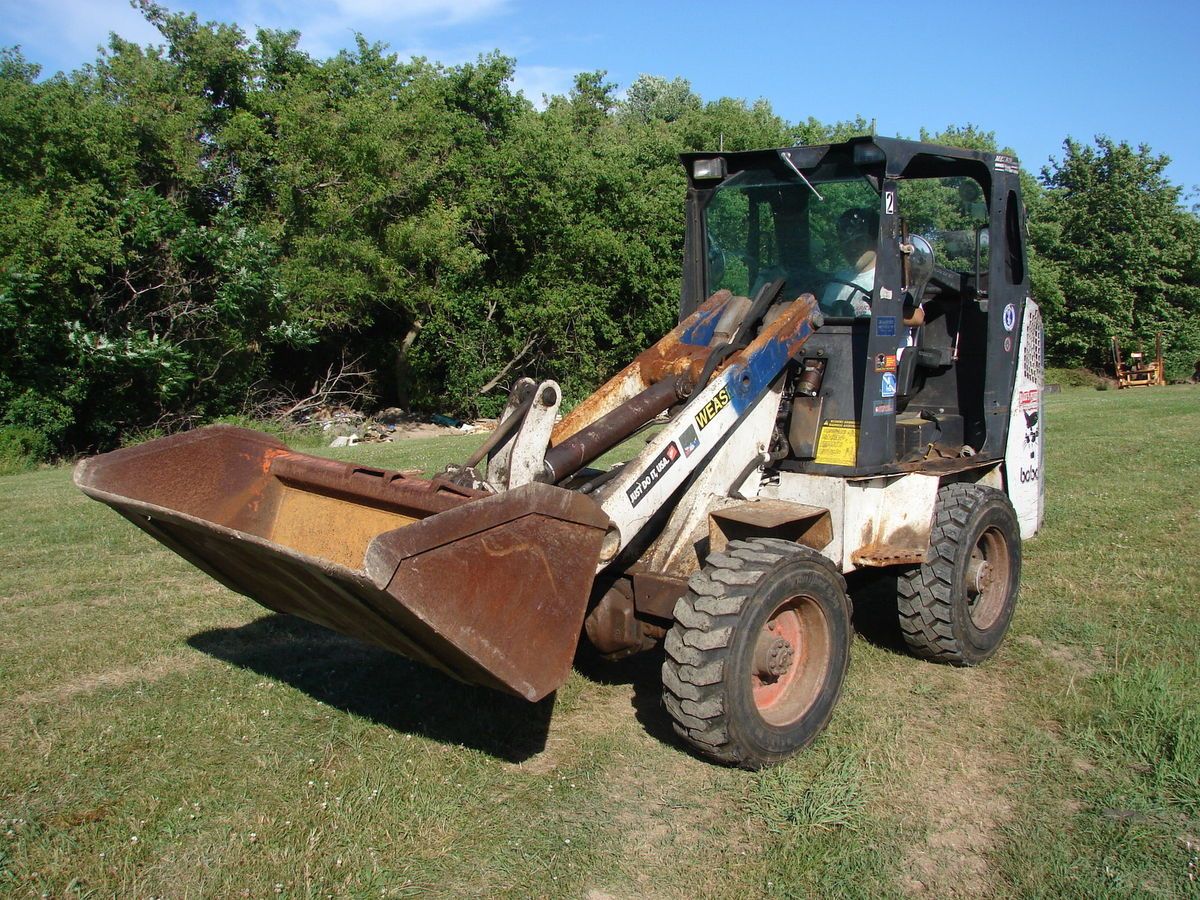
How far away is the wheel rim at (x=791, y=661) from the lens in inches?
176

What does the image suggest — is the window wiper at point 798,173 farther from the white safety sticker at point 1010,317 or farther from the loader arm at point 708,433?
the white safety sticker at point 1010,317

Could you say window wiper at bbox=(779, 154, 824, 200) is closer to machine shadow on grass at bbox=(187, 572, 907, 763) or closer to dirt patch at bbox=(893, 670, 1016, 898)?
machine shadow on grass at bbox=(187, 572, 907, 763)

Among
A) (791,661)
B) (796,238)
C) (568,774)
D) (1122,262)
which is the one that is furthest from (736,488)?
(1122,262)

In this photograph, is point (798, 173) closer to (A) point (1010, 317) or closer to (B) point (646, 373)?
(B) point (646, 373)

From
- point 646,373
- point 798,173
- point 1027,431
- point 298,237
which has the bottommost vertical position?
point 1027,431

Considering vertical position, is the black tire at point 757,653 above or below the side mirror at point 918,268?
below

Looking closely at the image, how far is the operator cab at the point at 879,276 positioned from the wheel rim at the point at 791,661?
963 mm

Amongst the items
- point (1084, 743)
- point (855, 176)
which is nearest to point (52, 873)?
point (1084, 743)

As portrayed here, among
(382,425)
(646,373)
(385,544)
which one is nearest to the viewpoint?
(385,544)

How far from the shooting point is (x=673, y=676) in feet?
13.9

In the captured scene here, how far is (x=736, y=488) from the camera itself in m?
5.18

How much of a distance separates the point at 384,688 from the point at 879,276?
3.41m

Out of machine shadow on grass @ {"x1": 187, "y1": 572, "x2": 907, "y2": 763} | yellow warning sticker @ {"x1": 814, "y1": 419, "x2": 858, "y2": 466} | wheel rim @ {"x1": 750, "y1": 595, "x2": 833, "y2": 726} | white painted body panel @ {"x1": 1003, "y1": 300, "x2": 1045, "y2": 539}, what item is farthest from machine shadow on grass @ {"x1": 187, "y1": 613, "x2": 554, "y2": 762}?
white painted body panel @ {"x1": 1003, "y1": 300, "x2": 1045, "y2": 539}

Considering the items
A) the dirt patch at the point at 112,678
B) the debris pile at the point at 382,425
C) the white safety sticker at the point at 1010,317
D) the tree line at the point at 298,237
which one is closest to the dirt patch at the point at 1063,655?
the white safety sticker at the point at 1010,317
